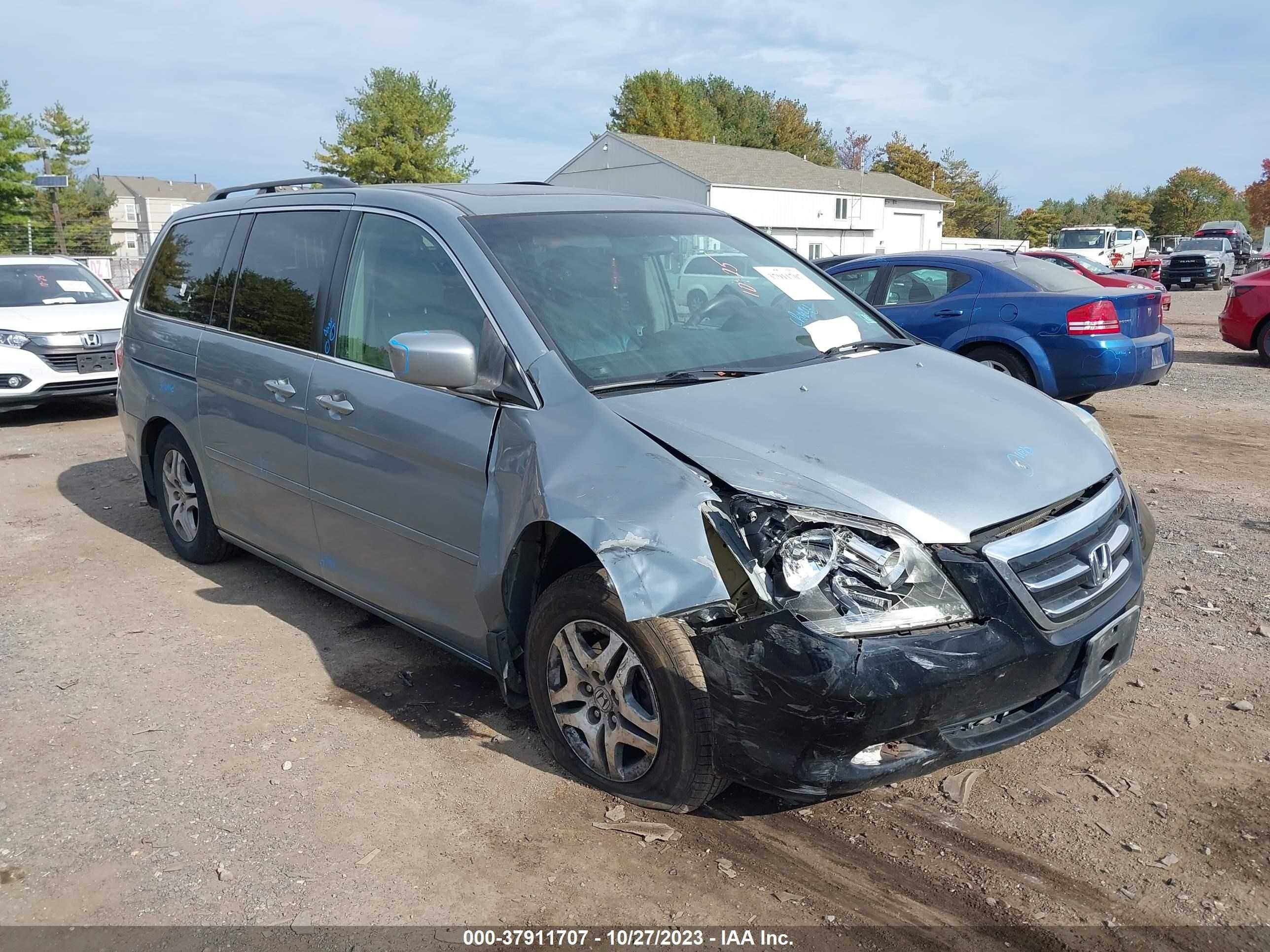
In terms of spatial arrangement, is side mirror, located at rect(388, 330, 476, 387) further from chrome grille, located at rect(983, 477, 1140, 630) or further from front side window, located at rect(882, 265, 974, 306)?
front side window, located at rect(882, 265, 974, 306)

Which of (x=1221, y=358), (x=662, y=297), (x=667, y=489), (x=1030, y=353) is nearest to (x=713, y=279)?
(x=662, y=297)

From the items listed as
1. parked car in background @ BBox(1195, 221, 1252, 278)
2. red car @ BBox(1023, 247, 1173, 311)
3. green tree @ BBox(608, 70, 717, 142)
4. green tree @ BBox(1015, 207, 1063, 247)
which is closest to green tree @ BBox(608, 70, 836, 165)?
green tree @ BBox(608, 70, 717, 142)

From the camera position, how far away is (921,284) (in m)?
9.82

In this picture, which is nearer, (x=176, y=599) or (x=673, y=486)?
(x=673, y=486)

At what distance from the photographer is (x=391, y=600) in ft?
13.2

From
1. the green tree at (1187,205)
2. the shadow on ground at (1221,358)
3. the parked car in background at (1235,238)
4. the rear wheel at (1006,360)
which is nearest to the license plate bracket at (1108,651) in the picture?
the rear wheel at (1006,360)

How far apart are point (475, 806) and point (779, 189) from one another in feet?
163

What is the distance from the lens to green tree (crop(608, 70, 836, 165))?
230 ft

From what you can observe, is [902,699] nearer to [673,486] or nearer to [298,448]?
[673,486]

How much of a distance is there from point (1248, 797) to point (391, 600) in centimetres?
305

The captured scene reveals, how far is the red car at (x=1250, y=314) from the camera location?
44.4 feet

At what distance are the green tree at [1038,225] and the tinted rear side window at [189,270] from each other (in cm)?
6689

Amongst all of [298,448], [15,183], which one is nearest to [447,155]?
[15,183]

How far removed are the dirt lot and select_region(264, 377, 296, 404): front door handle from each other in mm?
1147
